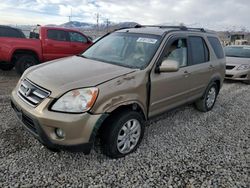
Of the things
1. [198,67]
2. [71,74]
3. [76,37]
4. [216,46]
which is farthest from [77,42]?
[71,74]

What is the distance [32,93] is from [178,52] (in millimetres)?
2471

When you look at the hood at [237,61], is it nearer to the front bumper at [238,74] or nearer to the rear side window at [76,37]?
the front bumper at [238,74]

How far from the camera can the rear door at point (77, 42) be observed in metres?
8.86

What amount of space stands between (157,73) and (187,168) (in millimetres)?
1403

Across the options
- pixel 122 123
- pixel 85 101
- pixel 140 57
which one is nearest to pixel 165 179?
pixel 122 123

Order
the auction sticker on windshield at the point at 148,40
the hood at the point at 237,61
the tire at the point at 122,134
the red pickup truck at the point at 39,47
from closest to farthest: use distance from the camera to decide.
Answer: the tire at the point at 122,134
the auction sticker on windshield at the point at 148,40
the red pickup truck at the point at 39,47
the hood at the point at 237,61

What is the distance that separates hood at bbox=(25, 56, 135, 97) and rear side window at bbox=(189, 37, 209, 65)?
1.74 meters

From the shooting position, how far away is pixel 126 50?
3.84 metres

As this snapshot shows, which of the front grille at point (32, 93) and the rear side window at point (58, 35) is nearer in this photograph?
the front grille at point (32, 93)

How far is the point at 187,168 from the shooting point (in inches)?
125

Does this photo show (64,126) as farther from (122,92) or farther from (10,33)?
(10,33)

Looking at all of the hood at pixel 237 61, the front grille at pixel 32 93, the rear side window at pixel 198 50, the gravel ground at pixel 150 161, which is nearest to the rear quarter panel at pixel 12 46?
the gravel ground at pixel 150 161

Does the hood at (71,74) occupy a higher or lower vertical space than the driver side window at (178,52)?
lower

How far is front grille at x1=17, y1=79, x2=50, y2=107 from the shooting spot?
9.14 feet
